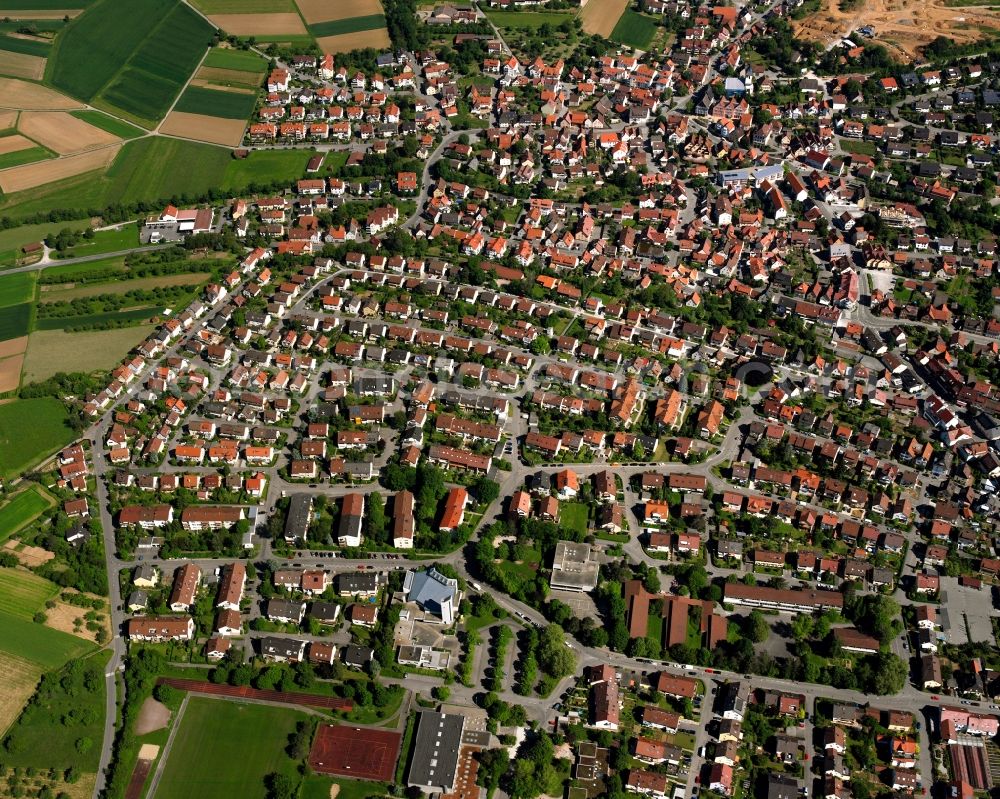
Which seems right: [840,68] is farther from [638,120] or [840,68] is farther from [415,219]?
[415,219]

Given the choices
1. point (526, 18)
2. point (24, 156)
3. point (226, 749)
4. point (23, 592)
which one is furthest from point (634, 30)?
point (226, 749)

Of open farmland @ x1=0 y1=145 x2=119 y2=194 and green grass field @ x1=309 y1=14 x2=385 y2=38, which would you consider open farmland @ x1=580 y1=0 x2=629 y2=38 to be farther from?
open farmland @ x1=0 y1=145 x2=119 y2=194

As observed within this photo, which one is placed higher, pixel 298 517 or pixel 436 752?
pixel 298 517

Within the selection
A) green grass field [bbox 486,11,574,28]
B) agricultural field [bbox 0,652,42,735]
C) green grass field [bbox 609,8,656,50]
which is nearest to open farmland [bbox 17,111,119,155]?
green grass field [bbox 486,11,574,28]

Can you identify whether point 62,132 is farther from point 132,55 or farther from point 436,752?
point 436,752

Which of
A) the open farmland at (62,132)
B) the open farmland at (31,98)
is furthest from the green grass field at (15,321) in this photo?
the open farmland at (31,98)

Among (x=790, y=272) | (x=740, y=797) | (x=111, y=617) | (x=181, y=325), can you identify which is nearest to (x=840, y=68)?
(x=790, y=272)
